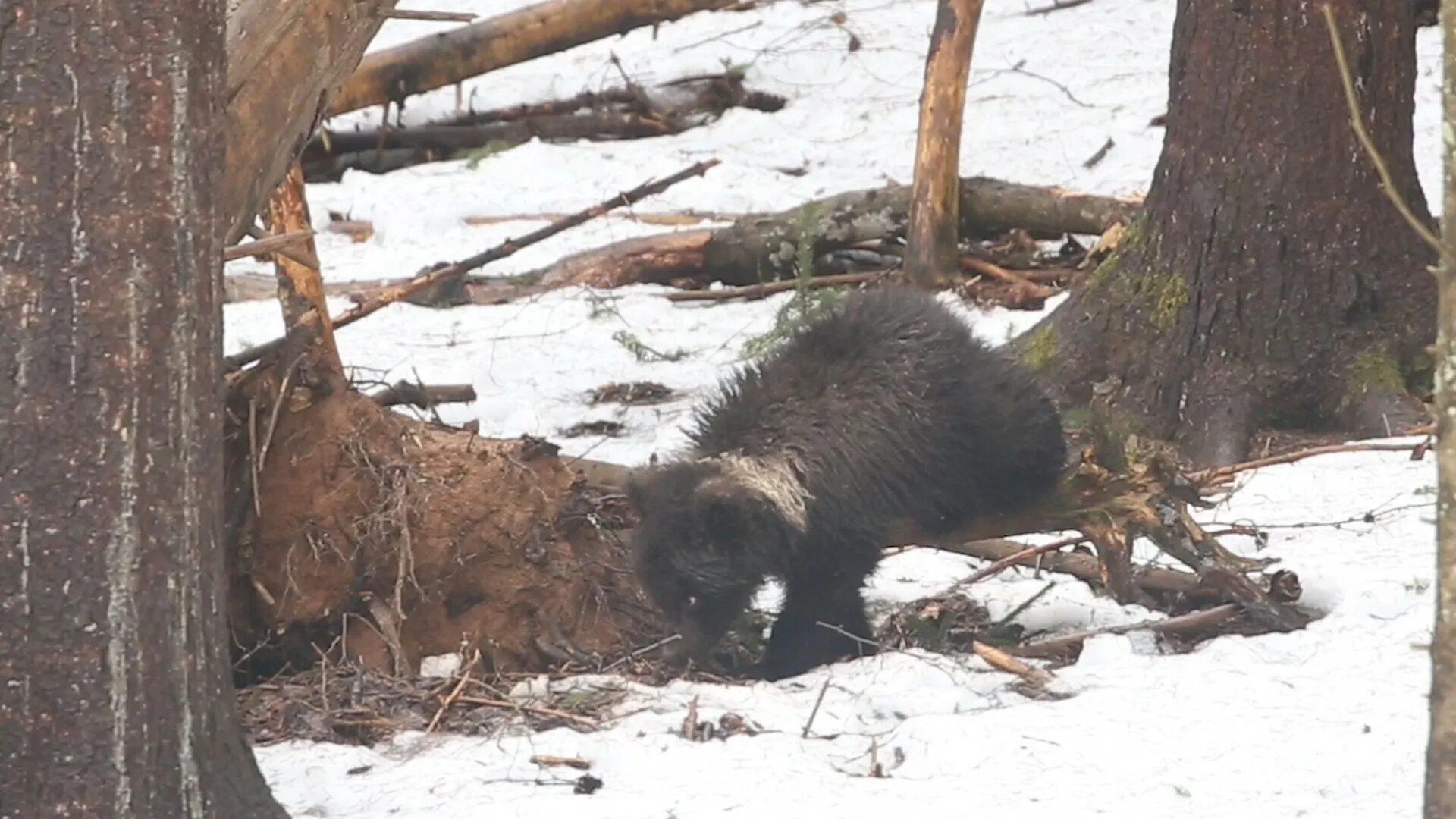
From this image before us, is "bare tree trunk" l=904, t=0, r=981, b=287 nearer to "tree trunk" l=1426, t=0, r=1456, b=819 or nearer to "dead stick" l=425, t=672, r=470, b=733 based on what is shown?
"dead stick" l=425, t=672, r=470, b=733

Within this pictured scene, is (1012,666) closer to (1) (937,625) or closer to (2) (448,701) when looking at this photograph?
(1) (937,625)

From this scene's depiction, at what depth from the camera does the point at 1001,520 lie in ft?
21.8

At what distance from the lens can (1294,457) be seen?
23.9ft

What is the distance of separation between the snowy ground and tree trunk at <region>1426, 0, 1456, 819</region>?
161 cm

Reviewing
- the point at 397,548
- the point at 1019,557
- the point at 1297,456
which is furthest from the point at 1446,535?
the point at 1297,456

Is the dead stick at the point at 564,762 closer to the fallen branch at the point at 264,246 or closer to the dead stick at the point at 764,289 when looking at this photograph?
the fallen branch at the point at 264,246

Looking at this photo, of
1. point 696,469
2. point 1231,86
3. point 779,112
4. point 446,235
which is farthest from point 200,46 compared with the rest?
point 779,112

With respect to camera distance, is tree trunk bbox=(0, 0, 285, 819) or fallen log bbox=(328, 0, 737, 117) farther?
fallen log bbox=(328, 0, 737, 117)

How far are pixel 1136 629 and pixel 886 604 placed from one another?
1110mm

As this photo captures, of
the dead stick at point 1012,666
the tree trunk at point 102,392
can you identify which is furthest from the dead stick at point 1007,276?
the tree trunk at point 102,392

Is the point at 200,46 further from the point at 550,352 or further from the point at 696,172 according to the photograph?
A: the point at 550,352

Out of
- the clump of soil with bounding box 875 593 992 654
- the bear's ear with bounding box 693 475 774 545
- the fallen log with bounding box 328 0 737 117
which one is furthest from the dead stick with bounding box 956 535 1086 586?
the fallen log with bounding box 328 0 737 117

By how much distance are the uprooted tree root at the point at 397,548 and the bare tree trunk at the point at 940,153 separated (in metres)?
4.97

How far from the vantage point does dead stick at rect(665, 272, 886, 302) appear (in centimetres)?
1125
